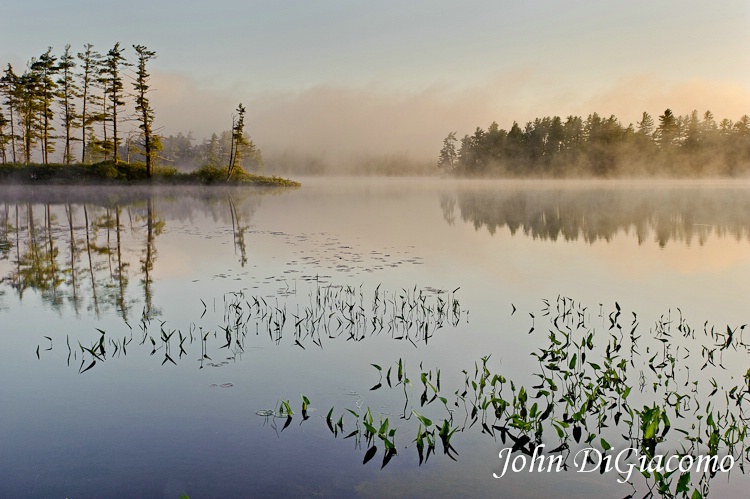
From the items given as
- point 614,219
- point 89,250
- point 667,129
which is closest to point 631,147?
point 667,129

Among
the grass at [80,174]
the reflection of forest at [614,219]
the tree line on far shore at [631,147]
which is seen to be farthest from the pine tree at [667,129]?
the grass at [80,174]

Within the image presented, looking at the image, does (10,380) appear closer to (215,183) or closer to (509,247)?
(509,247)

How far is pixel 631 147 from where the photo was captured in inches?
5069

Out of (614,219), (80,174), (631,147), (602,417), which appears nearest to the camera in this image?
(602,417)

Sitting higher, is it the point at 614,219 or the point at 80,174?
the point at 80,174

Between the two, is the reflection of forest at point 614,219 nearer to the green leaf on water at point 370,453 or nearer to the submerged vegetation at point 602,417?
the submerged vegetation at point 602,417

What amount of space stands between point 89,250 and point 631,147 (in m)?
128

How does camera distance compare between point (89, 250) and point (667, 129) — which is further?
point (667, 129)

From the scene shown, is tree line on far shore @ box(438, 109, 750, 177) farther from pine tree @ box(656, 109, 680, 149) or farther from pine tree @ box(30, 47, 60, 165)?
pine tree @ box(30, 47, 60, 165)

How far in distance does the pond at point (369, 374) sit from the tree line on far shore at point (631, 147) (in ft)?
377

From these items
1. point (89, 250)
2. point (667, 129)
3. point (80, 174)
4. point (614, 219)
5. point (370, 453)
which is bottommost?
point (370, 453)

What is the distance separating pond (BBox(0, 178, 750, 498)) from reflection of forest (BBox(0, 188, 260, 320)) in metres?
0.17

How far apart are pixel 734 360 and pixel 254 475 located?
28.3ft
